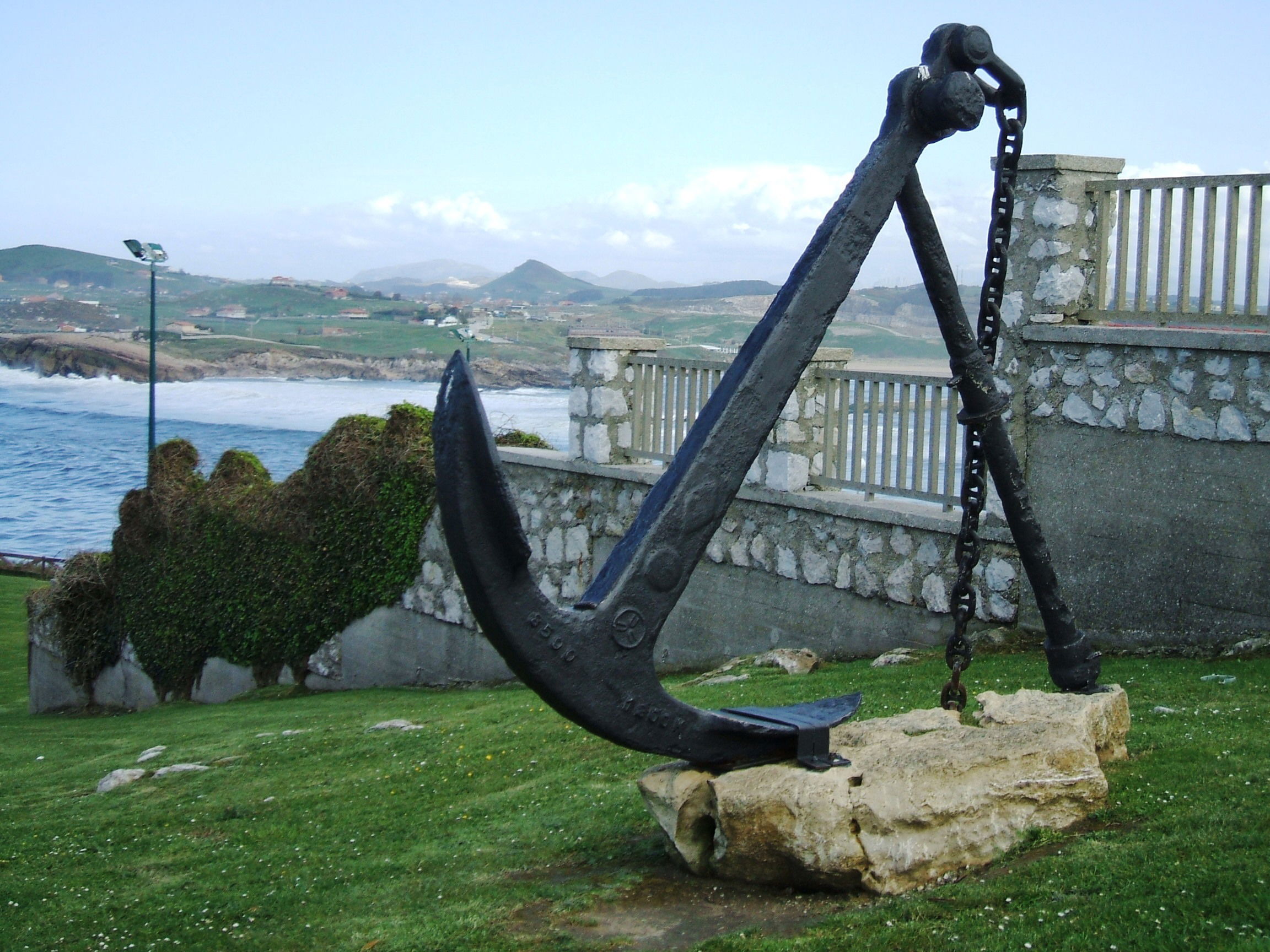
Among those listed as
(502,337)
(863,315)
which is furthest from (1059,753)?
(502,337)

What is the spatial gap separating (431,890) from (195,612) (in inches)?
511

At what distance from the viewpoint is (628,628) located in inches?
160

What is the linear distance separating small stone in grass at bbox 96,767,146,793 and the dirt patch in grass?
5315mm

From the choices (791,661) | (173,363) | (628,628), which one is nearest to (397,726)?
(791,661)

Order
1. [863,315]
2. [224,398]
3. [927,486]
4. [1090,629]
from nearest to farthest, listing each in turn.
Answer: [1090,629] < [927,486] < [863,315] < [224,398]

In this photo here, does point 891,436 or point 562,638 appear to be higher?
point 891,436

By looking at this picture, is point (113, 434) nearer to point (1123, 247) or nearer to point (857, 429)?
point (857, 429)

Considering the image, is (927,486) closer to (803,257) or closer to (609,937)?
(803,257)

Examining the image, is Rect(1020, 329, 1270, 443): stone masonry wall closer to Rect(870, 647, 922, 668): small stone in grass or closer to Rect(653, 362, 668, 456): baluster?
Rect(870, 647, 922, 668): small stone in grass

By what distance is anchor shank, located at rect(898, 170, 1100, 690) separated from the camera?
492 centimetres

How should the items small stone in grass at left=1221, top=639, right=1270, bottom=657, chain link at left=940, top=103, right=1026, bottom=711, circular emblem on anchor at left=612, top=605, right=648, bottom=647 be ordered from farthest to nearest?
small stone in grass at left=1221, top=639, right=1270, bottom=657
chain link at left=940, top=103, right=1026, bottom=711
circular emblem on anchor at left=612, top=605, right=648, bottom=647

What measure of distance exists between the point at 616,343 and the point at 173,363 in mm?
60842

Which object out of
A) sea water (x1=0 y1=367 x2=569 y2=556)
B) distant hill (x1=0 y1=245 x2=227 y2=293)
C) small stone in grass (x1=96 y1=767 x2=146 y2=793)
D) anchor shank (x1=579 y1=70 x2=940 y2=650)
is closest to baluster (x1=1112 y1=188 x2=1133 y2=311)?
anchor shank (x1=579 y1=70 x2=940 y2=650)

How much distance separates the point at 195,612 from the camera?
55.3ft
